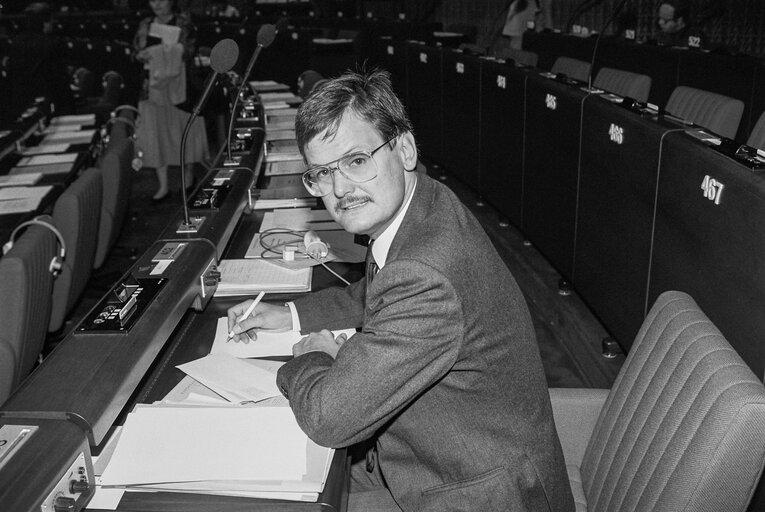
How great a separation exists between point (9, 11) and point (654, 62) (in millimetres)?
11254

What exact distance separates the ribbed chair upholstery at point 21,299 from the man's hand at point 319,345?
909mm

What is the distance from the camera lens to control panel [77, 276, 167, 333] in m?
1.47

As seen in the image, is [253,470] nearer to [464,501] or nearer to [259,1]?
[464,501]

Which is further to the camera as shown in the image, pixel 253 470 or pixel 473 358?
pixel 473 358

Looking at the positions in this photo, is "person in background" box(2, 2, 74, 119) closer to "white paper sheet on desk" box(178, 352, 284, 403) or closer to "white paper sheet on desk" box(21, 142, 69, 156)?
"white paper sheet on desk" box(21, 142, 69, 156)

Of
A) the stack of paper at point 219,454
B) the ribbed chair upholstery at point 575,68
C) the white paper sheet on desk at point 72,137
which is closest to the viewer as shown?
the stack of paper at point 219,454

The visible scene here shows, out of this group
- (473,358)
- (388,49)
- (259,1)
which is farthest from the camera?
(259,1)

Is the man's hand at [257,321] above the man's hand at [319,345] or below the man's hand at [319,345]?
below

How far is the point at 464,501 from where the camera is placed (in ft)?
4.22

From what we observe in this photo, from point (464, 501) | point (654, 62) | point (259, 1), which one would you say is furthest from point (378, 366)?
point (259, 1)

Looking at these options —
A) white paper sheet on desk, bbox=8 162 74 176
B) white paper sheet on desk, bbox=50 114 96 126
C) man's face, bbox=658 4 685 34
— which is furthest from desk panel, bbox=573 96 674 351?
man's face, bbox=658 4 685 34

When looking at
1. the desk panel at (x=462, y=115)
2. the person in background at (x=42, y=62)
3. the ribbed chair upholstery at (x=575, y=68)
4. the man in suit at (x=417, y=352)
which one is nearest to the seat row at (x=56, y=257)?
the man in suit at (x=417, y=352)

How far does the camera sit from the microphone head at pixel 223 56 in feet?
6.42

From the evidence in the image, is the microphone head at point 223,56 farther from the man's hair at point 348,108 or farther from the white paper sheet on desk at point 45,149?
the white paper sheet on desk at point 45,149
